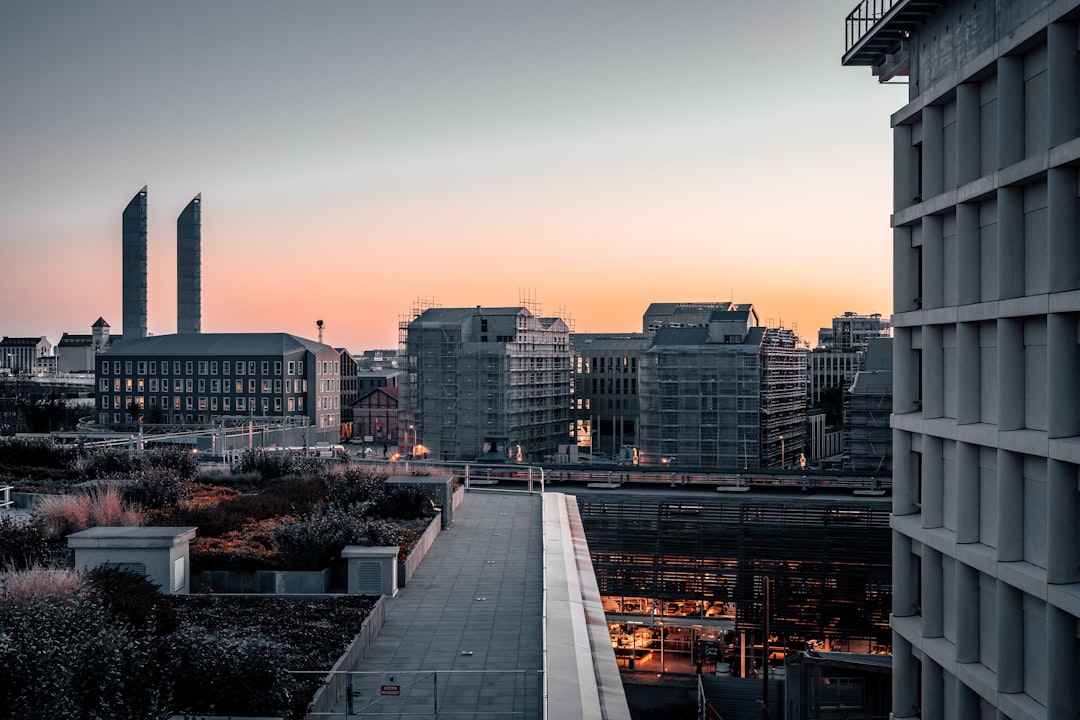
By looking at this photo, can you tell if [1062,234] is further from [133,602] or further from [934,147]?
[133,602]

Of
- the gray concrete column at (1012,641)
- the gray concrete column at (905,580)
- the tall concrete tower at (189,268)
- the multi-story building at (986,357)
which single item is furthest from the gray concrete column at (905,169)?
the tall concrete tower at (189,268)

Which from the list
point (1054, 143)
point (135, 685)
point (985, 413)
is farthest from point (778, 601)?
point (135, 685)

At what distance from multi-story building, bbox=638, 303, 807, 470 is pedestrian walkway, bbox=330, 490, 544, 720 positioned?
42.5 m

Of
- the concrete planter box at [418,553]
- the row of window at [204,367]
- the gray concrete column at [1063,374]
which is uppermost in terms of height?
the row of window at [204,367]

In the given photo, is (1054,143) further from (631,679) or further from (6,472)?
(6,472)

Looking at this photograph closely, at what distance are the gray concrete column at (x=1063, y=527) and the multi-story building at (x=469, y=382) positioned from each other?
57.5 meters

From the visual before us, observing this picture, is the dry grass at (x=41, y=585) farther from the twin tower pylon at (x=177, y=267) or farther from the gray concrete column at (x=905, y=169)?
the twin tower pylon at (x=177, y=267)

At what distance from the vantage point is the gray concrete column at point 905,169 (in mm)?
13562

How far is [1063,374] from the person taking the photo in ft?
31.1

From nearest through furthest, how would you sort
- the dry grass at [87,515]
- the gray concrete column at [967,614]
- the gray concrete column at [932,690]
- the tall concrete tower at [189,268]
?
the gray concrete column at [967,614], the gray concrete column at [932,690], the dry grass at [87,515], the tall concrete tower at [189,268]

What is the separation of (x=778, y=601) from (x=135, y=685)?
906 inches

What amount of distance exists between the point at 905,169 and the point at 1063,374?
16.4ft

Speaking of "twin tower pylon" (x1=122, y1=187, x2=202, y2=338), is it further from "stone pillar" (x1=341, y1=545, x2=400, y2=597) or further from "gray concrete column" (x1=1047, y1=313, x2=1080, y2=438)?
"gray concrete column" (x1=1047, y1=313, x2=1080, y2=438)

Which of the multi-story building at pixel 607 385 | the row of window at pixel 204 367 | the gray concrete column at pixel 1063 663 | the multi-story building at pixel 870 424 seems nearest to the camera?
the gray concrete column at pixel 1063 663
